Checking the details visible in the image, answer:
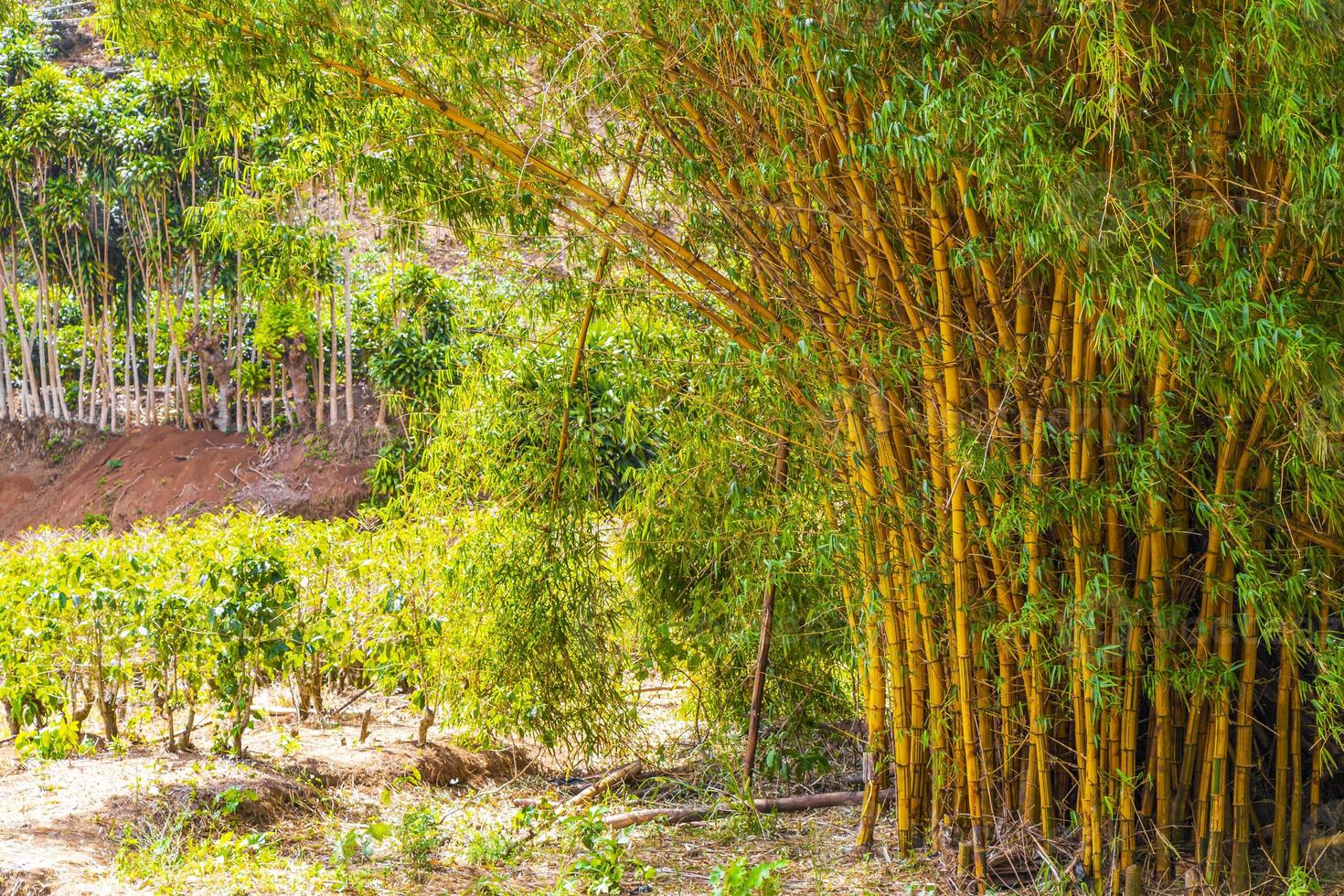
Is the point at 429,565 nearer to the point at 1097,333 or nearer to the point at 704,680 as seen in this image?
the point at 704,680

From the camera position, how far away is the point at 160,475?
12383 mm

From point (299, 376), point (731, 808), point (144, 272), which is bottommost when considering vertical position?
point (731, 808)

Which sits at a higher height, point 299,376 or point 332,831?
point 299,376

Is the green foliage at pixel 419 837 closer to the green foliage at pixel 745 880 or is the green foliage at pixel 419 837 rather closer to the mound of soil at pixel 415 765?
the mound of soil at pixel 415 765

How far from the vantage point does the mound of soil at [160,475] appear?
11.7 meters

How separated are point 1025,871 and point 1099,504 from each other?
3.33 feet

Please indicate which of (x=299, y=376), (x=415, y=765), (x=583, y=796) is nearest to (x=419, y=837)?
(x=583, y=796)

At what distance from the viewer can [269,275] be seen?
1084 centimetres

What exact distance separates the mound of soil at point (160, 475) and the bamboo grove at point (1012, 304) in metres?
8.79

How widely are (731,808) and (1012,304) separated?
1867 millimetres

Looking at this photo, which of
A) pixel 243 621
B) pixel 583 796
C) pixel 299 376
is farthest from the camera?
pixel 299 376

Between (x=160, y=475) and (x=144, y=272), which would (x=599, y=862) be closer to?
(x=160, y=475)

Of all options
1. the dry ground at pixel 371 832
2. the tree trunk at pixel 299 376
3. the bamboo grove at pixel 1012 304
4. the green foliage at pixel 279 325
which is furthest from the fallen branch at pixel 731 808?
the tree trunk at pixel 299 376

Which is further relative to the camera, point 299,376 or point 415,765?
point 299,376
